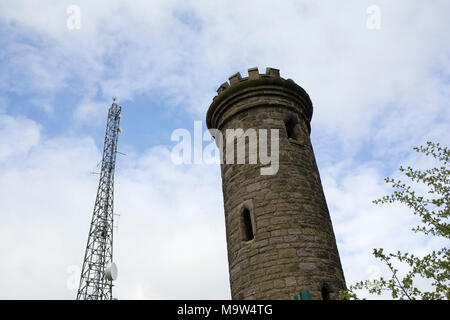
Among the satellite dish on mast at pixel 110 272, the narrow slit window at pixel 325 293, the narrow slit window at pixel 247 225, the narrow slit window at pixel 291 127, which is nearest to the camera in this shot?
the narrow slit window at pixel 325 293

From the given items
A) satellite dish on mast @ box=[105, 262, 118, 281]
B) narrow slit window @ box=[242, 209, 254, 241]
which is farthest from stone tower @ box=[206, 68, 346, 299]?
satellite dish on mast @ box=[105, 262, 118, 281]

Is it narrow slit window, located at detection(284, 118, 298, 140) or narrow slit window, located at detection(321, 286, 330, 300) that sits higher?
narrow slit window, located at detection(284, 118, 298, 140)

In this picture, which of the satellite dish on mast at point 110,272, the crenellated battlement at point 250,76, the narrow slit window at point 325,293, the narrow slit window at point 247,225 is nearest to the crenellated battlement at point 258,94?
the crenellated battlement at point 250,76

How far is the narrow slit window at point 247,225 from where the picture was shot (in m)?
8.94

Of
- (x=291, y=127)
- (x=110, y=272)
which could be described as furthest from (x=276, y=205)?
(x=110, y=272)

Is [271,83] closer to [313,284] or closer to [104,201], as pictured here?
[313,284]

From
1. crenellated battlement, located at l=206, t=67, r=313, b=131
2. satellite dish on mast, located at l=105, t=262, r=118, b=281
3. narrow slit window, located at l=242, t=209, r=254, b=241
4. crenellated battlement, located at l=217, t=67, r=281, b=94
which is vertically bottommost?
narrow slit window, located at l=242, t=209, r=254, b=241

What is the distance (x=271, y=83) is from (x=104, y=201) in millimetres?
15365

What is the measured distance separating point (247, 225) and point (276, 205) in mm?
871

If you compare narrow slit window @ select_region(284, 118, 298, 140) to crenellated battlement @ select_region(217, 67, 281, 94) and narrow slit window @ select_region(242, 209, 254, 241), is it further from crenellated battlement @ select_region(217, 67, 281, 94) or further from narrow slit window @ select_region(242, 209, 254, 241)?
narrow slit window @ select_region(242, 209, 254, 241)

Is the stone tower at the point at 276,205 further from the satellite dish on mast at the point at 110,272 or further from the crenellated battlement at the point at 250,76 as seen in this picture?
the satellite dish on mast at the point at 110,272

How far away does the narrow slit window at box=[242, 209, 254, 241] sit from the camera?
8941 millimetres
